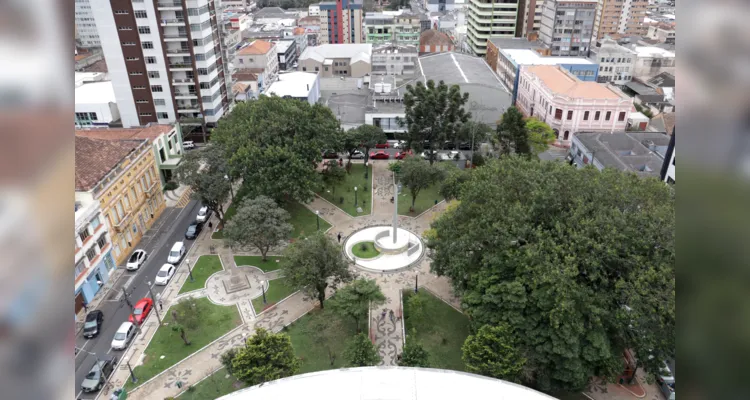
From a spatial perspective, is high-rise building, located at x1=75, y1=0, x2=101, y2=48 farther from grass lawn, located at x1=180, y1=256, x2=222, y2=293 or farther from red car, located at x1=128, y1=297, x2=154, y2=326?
red car, located at x1=128, y1=297, x2=154, y2=326

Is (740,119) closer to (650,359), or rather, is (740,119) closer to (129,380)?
(650,359)

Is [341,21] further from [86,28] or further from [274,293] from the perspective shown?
[274,293]

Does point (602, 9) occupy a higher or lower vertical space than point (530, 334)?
higher

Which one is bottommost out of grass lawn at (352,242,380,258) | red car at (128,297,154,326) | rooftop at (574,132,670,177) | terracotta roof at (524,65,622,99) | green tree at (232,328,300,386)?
grass lawn at (352,242,380,258)

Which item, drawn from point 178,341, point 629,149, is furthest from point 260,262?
point 629,149

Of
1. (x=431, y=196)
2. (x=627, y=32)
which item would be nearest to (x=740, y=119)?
(x=431, y=196)

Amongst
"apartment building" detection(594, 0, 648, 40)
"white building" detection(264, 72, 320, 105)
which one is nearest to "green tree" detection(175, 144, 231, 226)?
"white building" detection(264, 72, 320, 105)
